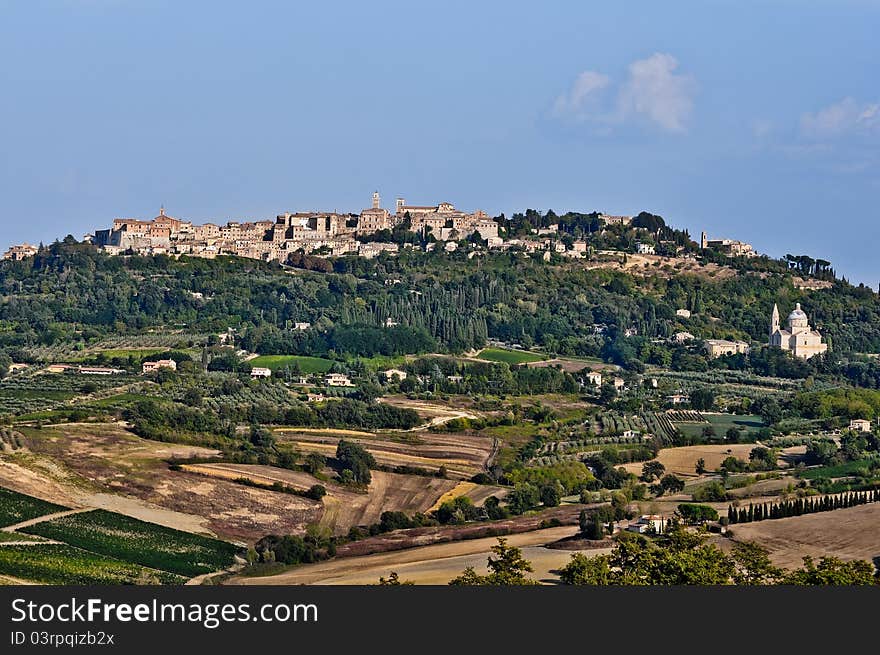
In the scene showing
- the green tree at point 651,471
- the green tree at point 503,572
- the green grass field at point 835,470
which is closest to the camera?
the green tree at point 503,572

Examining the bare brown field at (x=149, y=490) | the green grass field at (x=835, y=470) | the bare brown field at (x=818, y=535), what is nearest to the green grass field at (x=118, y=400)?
the bare brown field at (x=149, y=490)

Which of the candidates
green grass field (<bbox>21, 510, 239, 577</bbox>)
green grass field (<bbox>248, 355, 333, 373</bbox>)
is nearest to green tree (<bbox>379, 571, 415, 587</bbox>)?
green grass field (<bbox>21, 510, 239, 577</bbox>)

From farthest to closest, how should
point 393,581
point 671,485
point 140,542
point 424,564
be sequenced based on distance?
point 671,485 → point 140,542 → point 424,564 → point 393,581

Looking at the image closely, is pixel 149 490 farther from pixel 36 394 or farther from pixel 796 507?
pixel 36 394

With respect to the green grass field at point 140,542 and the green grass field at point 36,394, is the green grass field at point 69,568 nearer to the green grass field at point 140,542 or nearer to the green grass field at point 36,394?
the green grass field at point 140,542

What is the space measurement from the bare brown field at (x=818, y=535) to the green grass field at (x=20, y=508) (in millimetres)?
16256

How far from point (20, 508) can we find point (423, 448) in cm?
1697

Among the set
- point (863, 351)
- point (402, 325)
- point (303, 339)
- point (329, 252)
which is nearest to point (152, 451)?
point (303, 339)

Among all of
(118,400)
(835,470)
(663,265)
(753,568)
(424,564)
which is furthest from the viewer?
(663,265)

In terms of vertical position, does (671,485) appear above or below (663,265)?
below

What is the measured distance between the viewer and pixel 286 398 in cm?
6006

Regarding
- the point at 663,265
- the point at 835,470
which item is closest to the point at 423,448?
the point at 835,470

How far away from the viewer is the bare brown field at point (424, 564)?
3145cm

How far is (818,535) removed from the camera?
117 feet
